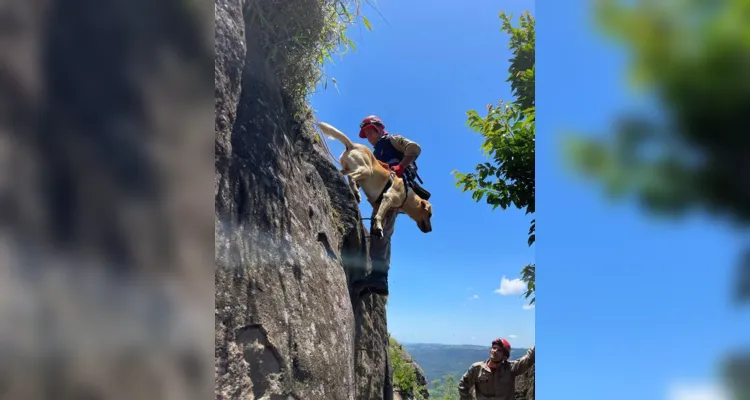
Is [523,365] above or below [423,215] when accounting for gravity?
below

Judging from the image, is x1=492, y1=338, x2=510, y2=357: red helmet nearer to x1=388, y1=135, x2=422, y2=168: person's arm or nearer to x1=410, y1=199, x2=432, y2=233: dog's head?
x1=410, y1=199, x2=432, y2=233: dog's head

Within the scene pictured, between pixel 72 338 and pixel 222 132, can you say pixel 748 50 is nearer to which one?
pixel 72 338

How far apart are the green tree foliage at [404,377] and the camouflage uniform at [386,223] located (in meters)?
1.91

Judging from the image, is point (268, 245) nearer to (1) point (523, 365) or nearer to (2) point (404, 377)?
(1) point (523, 365)

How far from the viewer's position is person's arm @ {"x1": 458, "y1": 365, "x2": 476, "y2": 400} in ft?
9.96

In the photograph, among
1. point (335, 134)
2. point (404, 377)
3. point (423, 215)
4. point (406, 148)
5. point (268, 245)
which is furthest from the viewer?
point (404, 377)

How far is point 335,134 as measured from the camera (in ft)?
8.46

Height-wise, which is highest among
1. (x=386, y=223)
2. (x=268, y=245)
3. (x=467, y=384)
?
(x=386, y=223)

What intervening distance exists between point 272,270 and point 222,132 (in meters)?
0.46

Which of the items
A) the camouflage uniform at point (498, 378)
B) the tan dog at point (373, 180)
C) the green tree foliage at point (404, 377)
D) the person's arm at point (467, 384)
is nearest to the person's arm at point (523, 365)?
the camouflage uniform at point (498, 378)

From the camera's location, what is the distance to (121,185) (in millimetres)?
315

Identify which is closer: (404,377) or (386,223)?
(386,223)

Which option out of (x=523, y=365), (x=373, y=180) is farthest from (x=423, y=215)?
(x=523, y=365)

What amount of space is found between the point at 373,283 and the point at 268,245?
1088 millimetres
